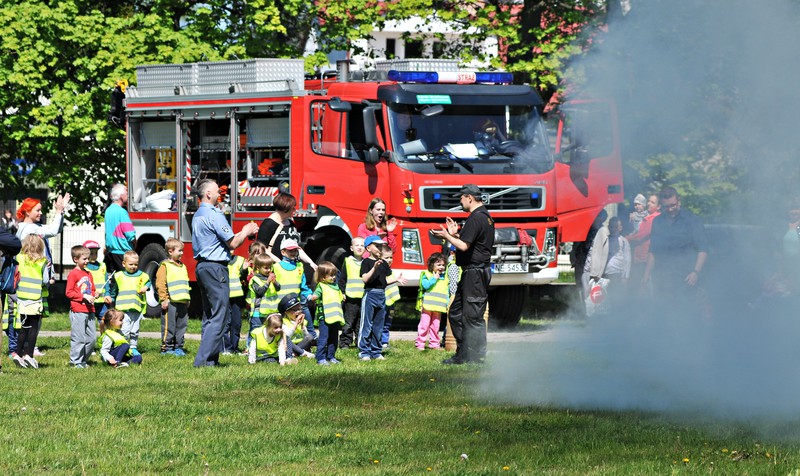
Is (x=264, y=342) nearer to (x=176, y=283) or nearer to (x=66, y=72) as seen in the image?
(x=176, y=283)

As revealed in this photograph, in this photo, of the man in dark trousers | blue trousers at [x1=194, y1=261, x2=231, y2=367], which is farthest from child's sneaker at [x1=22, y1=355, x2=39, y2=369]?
the man in dark trousers

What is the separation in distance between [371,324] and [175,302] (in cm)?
221

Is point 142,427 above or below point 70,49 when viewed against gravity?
below

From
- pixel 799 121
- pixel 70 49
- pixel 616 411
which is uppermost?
pixel 70 49

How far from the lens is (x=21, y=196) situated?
81.3ft

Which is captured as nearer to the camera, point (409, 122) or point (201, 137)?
point (409, 122)

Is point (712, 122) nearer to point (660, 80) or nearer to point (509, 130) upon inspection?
point (660, 80)

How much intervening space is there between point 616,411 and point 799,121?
3358mm

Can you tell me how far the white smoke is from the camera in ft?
23.5

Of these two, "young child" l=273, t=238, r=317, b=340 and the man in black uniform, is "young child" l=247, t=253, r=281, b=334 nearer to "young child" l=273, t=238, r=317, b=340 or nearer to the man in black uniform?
"young child" l=273, t=238, r=317, b=340

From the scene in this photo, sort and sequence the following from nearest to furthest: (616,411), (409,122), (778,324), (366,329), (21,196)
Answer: (778,324) < (616,411) < (366,329) < (409,122) < (21,196)

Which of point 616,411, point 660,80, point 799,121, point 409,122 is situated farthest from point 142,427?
point 409,122

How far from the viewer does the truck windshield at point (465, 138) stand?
17188mm

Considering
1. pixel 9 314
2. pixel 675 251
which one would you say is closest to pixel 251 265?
pixel 9 314
